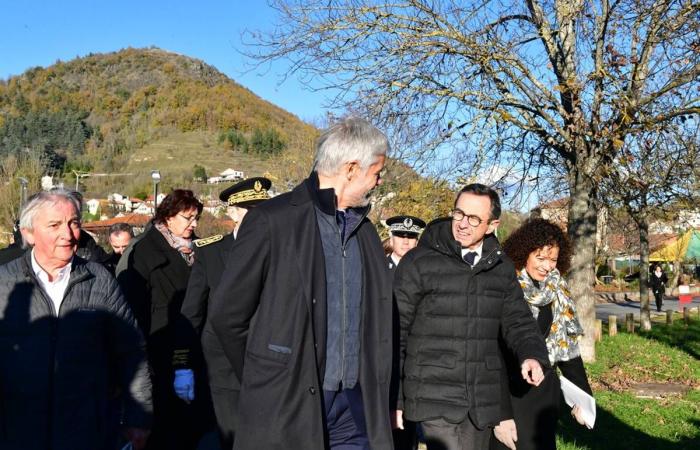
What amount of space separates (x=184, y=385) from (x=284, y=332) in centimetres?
191

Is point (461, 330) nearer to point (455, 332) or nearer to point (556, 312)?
point (455, 332)

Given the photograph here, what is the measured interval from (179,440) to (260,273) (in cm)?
325

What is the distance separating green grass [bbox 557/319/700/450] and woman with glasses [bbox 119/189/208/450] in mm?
3487

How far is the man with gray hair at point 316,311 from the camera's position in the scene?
2938 mm

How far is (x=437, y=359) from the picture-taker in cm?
425

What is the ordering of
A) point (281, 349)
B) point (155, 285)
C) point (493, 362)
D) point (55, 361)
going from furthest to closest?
point (155, 285), point (493, 362), point (55, 361), point (281, 349)

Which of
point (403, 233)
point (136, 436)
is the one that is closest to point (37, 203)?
point (136, 436)

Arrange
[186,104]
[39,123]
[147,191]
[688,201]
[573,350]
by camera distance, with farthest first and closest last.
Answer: [186,104] → [39,123] → [147,191] → [688,201] → [573,350]

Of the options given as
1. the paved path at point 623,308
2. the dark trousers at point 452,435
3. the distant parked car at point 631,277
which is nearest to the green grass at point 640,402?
the dark trousers at point 452,435

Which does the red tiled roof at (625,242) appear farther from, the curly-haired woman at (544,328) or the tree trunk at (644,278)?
the curly-haired woman at (544,328)

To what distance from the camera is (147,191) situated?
110m

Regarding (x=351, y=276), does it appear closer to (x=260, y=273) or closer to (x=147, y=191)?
(x=260, y=273)

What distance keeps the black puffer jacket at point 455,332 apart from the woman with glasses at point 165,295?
1.96 metres

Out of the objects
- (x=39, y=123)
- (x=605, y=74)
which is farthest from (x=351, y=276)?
(x=39, y=123)
